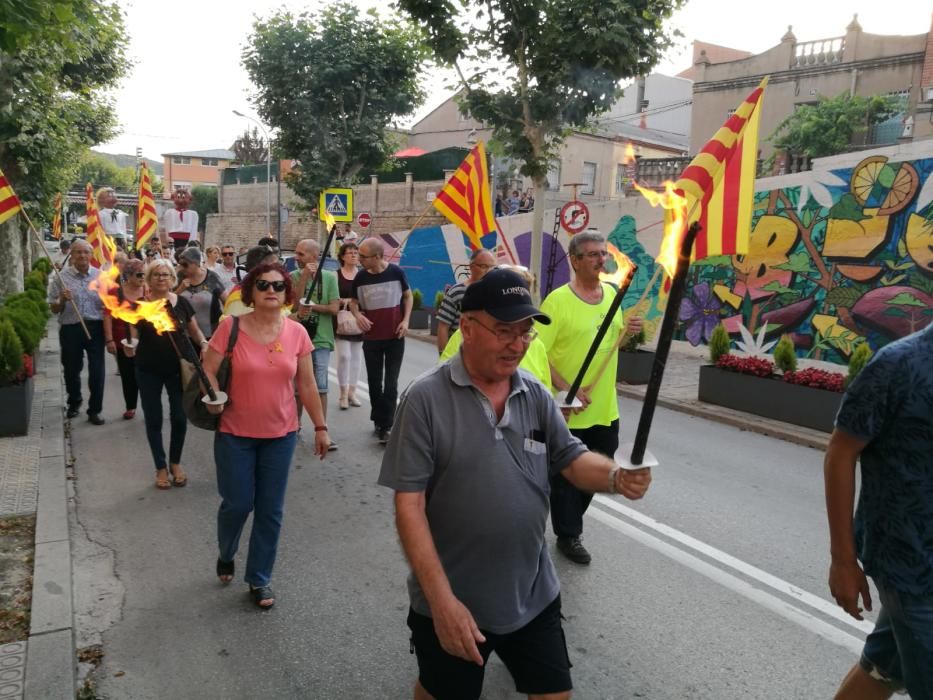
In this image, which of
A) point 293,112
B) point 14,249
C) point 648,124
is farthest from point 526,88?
point 648,124

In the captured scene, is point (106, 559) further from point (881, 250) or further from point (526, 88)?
point (526, 88)

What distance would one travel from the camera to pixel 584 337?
14.2 ft

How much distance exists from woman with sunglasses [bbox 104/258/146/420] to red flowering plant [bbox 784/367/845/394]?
24.3 feet

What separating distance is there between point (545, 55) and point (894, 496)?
502 inches

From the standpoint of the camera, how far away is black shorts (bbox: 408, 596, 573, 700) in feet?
7.52

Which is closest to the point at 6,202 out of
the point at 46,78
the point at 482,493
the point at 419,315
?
the point at 46,78

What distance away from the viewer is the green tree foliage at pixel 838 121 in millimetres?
24000

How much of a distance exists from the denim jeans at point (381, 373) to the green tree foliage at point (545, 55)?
7693 millimetres

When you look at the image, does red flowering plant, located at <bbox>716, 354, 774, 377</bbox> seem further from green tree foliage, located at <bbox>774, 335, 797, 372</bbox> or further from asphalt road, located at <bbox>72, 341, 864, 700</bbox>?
asphalt road, located at <bbox>72, 341, 864, 700</bbox>

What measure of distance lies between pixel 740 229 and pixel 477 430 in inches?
123

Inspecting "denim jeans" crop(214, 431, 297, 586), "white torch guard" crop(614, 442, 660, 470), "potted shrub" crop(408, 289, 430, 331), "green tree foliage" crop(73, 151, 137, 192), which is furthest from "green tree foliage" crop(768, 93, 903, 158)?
"green tree foliage" crop(73, 151, 137, 192)

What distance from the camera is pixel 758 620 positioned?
4078 millimetres

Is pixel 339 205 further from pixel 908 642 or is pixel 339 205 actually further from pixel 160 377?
pixel 908 642

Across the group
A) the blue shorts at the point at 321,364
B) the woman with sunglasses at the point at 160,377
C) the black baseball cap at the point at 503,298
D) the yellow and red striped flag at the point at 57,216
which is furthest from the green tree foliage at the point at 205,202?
the black baseball cap at the point at 503,298
